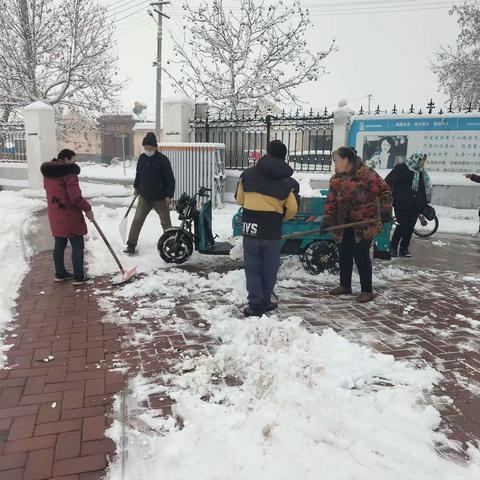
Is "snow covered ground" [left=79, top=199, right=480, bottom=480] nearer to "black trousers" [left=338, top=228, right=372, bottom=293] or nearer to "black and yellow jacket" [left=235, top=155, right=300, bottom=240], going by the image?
"black and yellow jacket" [left=235, top=155, right=300, bottom=240]

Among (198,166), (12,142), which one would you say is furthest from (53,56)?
(198,166)

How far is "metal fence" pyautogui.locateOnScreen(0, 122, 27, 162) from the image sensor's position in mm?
17125

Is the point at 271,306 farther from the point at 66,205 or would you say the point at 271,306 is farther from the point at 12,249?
the point at 12,249

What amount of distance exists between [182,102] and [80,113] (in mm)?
10674

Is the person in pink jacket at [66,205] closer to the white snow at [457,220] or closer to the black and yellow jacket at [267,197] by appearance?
the black and yellow jacket at [267,197]

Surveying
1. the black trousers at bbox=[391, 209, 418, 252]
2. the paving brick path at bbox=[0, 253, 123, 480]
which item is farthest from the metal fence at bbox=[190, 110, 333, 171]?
the paving brick path at bbox=[0, 253, 123, 480]

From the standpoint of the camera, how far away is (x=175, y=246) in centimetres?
683

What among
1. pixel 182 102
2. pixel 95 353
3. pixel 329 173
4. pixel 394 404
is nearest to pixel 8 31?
pixel 182 102

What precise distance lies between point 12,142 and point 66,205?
13615 mm

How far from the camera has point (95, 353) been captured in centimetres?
412

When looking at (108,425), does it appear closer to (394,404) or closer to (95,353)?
(95,353)

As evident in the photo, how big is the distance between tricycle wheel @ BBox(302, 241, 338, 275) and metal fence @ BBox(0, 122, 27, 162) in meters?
14.1

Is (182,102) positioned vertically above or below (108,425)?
above

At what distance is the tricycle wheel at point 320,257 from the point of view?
644cm
